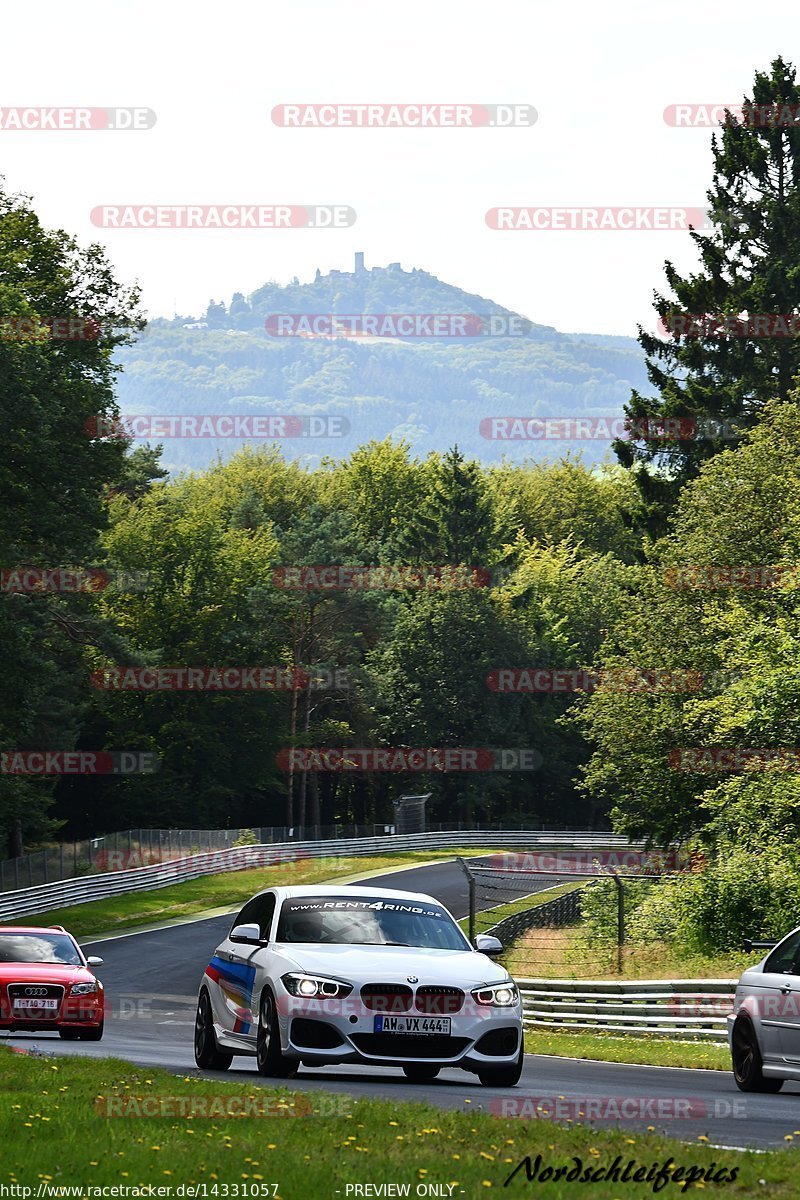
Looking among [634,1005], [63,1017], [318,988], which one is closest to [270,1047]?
[318,988]

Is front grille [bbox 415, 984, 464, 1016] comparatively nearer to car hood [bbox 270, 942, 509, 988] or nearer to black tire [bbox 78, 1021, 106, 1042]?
car hood [bbox 270, 942, 509, 988]

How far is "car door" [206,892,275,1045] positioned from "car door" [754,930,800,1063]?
406cm

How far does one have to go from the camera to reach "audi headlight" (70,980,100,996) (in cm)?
2205

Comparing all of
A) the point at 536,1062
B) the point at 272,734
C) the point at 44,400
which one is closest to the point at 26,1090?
the point at 536,1062

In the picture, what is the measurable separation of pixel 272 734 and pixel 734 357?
3808 centimetres

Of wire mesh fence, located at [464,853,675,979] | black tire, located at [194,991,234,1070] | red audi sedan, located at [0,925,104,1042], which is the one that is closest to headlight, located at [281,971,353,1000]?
black tire, located at [194,991,234,1070]

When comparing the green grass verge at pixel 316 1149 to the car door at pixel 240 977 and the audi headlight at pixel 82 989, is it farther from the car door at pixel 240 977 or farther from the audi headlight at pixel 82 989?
the audi headlight at pixel 82 989

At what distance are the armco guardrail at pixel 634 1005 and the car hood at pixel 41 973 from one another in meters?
7.97

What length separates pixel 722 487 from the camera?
144ft

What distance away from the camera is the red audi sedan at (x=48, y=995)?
21.9 meters

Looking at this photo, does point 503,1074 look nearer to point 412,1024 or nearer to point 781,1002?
point 412,1024

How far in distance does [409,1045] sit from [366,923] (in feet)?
4.84

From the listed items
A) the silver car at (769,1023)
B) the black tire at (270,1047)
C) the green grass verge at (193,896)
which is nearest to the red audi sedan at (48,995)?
the black tire at (270,1047)

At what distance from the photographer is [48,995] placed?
22000 mm
